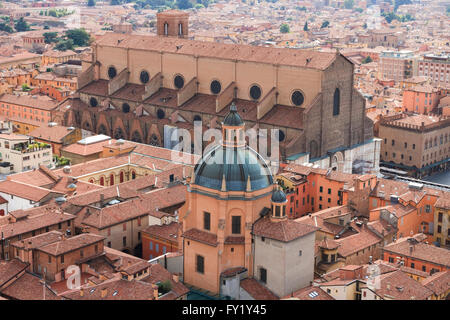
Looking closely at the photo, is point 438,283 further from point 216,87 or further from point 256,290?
point 216,87

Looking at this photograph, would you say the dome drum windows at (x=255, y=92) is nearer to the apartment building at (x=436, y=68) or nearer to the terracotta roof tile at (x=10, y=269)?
the terracotta roof tile at (x=10, y=269)

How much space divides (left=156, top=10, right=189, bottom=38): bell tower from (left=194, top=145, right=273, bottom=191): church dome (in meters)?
41.9

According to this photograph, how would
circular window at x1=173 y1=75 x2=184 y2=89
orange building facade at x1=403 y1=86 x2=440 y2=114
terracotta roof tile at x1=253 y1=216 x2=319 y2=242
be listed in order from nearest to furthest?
1. terracotta roof tile at x1=253 y1=216 x2=319 y2=242
2. circular window at x1=173 y1=75 x2=184 y2=89
3. orange building facade at x1=403 y1=86 x2=440 y2=114

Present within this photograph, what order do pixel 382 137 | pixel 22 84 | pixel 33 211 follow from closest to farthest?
pixel 33 211, pixel 382 137, pixel 22 84

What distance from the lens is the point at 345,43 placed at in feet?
521

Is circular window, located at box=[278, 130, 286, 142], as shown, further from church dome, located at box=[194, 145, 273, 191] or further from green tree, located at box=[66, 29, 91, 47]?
green tree, located at box=[66, 29, 91, 47]

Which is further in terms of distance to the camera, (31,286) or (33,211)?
(33,211)

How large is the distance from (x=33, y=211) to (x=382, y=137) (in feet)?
124

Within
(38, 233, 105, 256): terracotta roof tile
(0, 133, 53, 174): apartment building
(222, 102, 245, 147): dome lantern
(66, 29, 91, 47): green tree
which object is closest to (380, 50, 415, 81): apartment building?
(66, 29, 91, 47): green tree

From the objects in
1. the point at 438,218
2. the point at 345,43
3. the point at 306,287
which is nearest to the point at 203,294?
the point at 306,287

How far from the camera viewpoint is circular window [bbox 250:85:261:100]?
61125 mm

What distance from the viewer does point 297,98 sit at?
194ft
